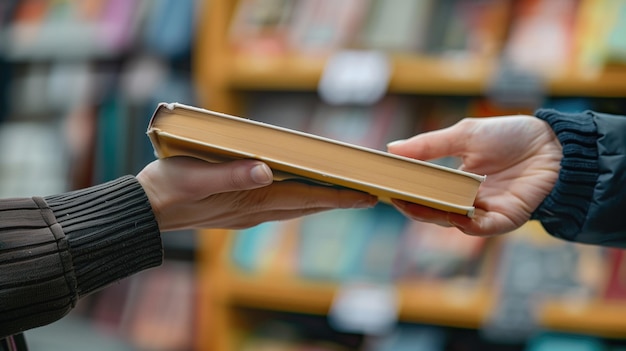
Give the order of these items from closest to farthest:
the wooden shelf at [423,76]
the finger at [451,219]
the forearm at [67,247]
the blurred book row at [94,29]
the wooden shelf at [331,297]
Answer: the forearm at [67,247] < the finger at [451,219] < the wooden shelf at [423,76] < the wooden shelf at [331,297] < the blurred book row at [94,29]

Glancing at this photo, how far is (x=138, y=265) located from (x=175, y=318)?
54.3 inches

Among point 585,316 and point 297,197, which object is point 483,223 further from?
point 585,316

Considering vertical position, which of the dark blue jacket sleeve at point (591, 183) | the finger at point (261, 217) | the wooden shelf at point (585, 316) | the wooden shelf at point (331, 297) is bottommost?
the wooden shelf at point (331, 297)

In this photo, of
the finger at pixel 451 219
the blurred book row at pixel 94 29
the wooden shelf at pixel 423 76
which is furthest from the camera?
the blurred book row at pixel 94 29

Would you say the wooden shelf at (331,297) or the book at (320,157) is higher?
the book at (320,157)

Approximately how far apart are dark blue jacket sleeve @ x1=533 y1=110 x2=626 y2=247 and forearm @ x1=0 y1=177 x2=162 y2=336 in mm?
422

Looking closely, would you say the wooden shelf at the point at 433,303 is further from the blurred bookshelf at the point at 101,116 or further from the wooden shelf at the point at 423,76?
the wooden shelf at the point at 423,76

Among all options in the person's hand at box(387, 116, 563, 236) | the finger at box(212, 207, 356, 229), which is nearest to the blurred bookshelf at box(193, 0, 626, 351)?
the person's hand at box(387, 116, 563, 236)

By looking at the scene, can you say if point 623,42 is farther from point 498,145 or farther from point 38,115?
point 38,115

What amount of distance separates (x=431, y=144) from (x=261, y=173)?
8.8 inches

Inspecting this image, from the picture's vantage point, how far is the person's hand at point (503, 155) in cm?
96

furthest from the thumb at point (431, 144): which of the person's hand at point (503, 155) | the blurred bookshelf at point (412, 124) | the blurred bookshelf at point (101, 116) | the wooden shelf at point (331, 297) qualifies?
the blurred bookshelf at point (101, 116)

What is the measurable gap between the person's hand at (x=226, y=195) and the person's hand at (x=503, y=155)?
10cm

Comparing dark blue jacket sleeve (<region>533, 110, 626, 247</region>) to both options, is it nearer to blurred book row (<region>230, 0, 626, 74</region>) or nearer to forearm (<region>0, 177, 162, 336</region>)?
forearm (<region>0, 177, 162, 336</region>)
